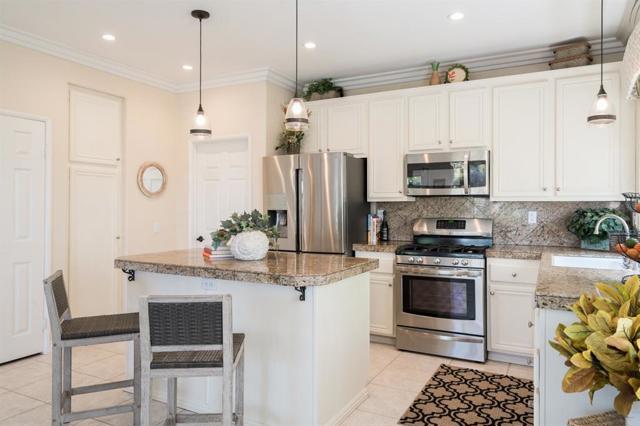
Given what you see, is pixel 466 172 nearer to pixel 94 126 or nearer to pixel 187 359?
pixel 187 359

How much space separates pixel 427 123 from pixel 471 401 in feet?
8.28

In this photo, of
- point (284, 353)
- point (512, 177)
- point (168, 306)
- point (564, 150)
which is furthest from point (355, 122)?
point (168, 306)

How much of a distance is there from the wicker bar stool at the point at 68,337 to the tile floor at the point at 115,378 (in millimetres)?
307

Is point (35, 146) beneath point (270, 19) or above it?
beneath

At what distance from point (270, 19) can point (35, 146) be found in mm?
2346

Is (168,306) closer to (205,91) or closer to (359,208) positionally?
(359,208)

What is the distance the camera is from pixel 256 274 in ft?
7.72

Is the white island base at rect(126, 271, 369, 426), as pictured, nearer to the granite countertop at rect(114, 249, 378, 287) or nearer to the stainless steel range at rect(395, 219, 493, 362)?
the granite countertop at rect(114, 249, 378, 287)

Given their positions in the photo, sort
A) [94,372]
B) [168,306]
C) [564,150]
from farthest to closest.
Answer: [564,150], [94,372], [168,306]

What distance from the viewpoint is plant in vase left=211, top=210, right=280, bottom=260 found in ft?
9.11

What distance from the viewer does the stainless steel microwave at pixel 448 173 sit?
158 inches

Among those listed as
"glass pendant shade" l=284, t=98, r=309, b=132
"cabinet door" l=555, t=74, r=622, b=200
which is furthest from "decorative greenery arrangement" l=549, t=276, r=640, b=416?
"cabinet door" l=555, t=74, r=622, b=200

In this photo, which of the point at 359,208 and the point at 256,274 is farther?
the point at 359,208

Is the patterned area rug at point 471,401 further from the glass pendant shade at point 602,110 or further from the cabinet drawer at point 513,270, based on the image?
the glass pendant shade at point 602,110
